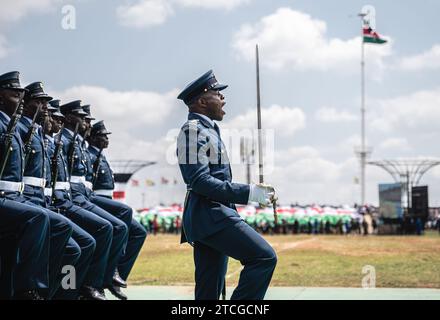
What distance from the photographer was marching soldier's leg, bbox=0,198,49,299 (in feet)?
23.3

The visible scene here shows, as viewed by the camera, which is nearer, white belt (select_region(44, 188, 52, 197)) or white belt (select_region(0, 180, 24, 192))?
white belt (select_region(0, 180, 24, 192))

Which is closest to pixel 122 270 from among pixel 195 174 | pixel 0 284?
pixel 0 284

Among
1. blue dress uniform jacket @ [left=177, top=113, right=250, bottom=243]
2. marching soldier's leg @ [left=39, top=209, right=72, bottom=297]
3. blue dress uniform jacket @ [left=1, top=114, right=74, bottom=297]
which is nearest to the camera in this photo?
blue dress uniform jacket @ [left=177, top=113, right=250, bottom=243]

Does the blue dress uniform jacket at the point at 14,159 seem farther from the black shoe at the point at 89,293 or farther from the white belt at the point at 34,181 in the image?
the black shoe at the point at 89,293

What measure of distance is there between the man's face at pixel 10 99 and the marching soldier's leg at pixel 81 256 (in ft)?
5.00

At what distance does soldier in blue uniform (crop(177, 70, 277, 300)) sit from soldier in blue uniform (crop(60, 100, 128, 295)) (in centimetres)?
294

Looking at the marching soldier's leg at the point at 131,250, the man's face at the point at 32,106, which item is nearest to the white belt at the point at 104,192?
the marching soldier's leg at the point at 131,250

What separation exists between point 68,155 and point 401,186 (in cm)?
4492

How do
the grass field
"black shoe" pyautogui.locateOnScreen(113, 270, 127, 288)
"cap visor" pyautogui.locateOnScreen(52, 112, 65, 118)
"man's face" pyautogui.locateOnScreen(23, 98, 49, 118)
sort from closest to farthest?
1. "man's face" pyautogui.locateOnScreen(23, 98, 49, 118)
2. "cap visor" pyautogui.locateOnScreen(52, 112, 65, 118)
3. "black shoe" pyautogui.locateOnScreen(113, 270, 127, 288)
4. the grass field

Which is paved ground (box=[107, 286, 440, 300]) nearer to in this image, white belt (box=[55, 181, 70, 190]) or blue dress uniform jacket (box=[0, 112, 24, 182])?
white belt (box=[55, 181, 70, 190])

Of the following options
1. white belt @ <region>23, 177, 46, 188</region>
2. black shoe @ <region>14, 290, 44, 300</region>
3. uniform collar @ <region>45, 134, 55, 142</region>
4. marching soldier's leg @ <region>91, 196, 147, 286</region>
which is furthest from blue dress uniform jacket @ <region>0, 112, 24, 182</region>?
marching soldier's leg @ <region>91, 196, 147, 286</region>

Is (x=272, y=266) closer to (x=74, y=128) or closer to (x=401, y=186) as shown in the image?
(x=74, y=128)

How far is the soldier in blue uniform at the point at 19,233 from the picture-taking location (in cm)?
711

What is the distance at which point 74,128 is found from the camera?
9914 mm
